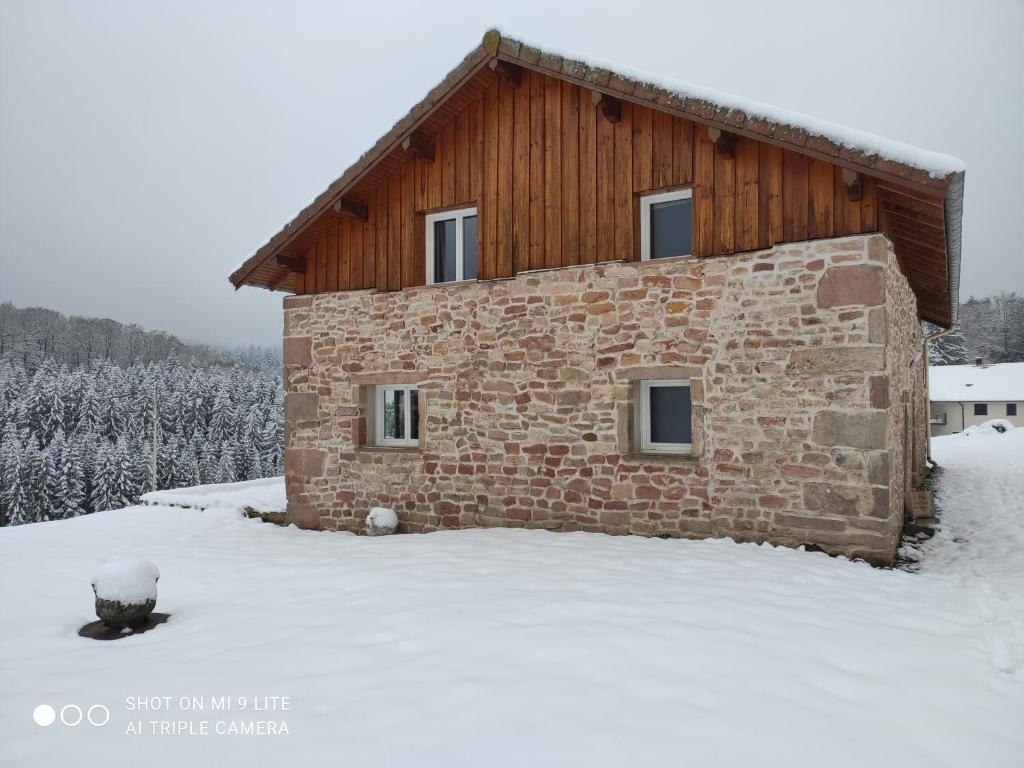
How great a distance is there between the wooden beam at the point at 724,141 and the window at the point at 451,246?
123 inches

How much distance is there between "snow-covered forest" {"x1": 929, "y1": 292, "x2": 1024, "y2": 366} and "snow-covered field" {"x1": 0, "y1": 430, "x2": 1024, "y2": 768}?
4778 centimetres

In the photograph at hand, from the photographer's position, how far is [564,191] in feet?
23.0

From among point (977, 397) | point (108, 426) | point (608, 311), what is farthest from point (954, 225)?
point (108, 426)

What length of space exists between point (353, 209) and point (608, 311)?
385 centimetres

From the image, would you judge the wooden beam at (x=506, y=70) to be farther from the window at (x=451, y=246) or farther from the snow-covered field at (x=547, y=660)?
the snow-covered field at (x=547, y=660)

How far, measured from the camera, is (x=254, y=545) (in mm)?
7492

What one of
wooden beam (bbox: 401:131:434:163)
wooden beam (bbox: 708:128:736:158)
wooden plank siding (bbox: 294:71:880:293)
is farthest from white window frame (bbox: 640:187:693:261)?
wooden beam (bbox: 401:131:434:163)

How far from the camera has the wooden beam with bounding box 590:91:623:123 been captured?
6512 mm

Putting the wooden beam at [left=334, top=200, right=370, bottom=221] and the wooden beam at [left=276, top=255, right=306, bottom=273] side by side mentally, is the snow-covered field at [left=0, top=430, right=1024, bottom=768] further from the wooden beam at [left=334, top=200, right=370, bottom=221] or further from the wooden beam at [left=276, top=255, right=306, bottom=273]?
the wooden beam at [left=334, top=200, right=370, bottom=221]

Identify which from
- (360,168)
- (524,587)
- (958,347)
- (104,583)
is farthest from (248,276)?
(958,347)

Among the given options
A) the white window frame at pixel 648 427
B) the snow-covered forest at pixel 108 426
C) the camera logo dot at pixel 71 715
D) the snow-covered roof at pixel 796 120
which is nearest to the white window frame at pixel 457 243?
the snow-covered roof at pixel 796 120

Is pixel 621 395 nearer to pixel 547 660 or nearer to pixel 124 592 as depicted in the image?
pixel 547 660

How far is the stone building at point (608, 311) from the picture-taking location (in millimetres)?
5609

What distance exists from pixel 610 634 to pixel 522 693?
90 cm
